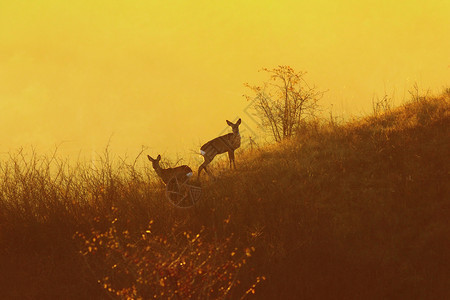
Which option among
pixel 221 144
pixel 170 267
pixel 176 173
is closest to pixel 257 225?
pixel 176 173

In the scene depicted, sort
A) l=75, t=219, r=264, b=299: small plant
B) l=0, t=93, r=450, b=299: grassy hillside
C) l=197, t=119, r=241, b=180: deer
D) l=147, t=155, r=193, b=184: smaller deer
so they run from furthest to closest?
l=197, t=119, r=241, b=180: deer < l=147, t=155, r=193, b=184: smaller deer < l=0, t=93, r=450, b=299: grassy hillside < l=75, t=219, r=264, b=299: small plant

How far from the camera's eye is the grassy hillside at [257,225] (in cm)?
941

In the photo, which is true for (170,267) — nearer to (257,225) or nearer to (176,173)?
(257,225)

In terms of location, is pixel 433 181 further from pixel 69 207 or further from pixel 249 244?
pixel 69 207

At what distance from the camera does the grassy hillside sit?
9406 mm

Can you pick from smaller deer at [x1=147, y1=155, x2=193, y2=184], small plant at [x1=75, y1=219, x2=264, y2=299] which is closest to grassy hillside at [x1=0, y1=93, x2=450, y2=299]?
small plant at [x1=75, y1=219, x2=264, y2=299]

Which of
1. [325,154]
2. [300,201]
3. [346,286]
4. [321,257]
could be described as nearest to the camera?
[346,286]

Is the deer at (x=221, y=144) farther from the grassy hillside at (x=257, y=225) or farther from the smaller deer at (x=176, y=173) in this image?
the grassy hillside at (x=257, y=225)

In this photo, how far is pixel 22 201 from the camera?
12414mm

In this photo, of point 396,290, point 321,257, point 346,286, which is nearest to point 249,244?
point 321,257

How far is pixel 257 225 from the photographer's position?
1129cm

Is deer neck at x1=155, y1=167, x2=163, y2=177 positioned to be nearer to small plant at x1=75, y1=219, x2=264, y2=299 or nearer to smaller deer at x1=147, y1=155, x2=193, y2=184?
smaller deer at x1=147, y1=155, x2=193, y2=184

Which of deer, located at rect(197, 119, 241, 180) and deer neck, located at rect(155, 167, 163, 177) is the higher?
deer, located at rect(197, 119, 241, 180)

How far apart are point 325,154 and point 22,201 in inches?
297
